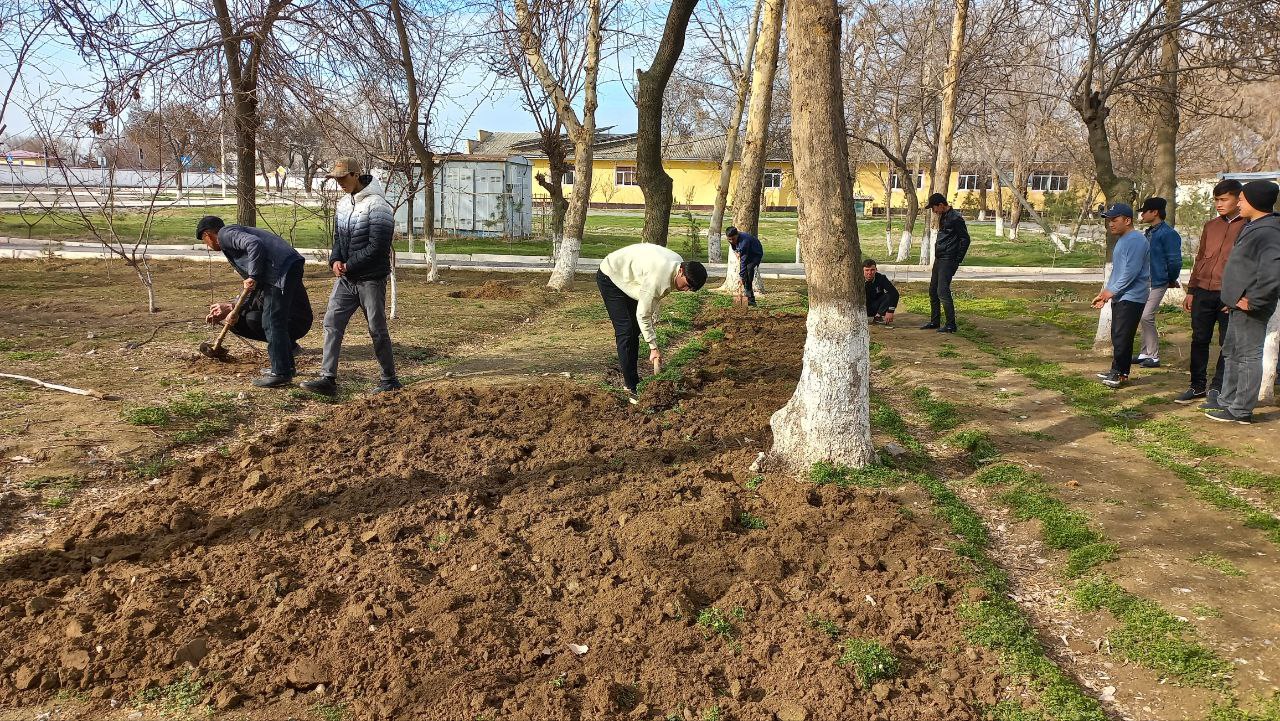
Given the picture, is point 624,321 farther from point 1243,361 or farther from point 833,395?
point 1243,361

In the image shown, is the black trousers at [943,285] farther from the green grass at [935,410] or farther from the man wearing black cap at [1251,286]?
the man wearing black cap at [1251,286]

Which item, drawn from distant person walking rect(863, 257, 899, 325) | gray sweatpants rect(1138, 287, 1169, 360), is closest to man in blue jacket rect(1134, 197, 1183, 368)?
gray sweatpants rect(1138, 287, 1169, 360)

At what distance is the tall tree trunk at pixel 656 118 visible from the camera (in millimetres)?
13414

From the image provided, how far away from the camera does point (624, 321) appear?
6586mm

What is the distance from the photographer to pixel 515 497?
4.55 m

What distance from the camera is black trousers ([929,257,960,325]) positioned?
1009 cm

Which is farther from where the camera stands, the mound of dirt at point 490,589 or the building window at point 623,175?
the building window at point 623,175

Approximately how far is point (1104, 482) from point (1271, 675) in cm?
222

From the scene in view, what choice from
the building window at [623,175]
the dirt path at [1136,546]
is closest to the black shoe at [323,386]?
the dirt path at [1136,546]

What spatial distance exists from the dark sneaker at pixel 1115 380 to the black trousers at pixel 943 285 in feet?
8.58

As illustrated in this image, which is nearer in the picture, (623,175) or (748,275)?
(748,275)

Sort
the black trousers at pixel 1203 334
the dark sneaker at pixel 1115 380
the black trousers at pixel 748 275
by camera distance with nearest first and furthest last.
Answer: the black trousers at pixel 1203 334, the dark sneaker at pixel 1115 380, the black trousers at pixel 748 275

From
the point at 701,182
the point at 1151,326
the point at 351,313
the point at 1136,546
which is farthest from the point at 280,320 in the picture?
the point at 701,182

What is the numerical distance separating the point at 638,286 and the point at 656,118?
27.4 ft
